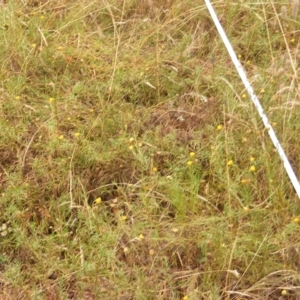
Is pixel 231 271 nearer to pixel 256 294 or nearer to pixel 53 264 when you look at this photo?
pixel 256 294

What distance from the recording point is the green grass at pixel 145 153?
6.31ft

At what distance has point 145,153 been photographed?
7.55ft

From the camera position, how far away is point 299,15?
2.83 metres

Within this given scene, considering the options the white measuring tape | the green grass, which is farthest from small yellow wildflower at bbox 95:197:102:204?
the white measuring tape

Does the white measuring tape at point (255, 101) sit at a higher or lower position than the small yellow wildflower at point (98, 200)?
higher

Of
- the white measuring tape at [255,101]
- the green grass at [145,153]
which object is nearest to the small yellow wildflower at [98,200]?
the green grass at [145,153]

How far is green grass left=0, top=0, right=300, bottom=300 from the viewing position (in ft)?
6.31

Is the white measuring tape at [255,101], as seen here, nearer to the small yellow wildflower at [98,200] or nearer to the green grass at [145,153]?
the green grass at [145,153]

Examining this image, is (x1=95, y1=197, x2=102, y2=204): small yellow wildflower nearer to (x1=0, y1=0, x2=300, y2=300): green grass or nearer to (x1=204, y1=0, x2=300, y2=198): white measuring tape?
(x1=0, y1=0, x2=300, y2=300): green grass

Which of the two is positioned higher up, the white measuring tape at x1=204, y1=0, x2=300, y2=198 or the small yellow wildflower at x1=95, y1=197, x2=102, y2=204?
the white measuring tape at x1=204, y1=0, x2=300, y2=198

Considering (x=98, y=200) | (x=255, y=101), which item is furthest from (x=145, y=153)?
(x=255, y=101)

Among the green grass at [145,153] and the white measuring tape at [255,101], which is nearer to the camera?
the green grass at [145,153]

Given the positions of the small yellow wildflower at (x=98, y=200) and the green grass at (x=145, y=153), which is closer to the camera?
the green grass at (x=145, y=153)

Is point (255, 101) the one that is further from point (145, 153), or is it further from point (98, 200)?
point (98, 200)
